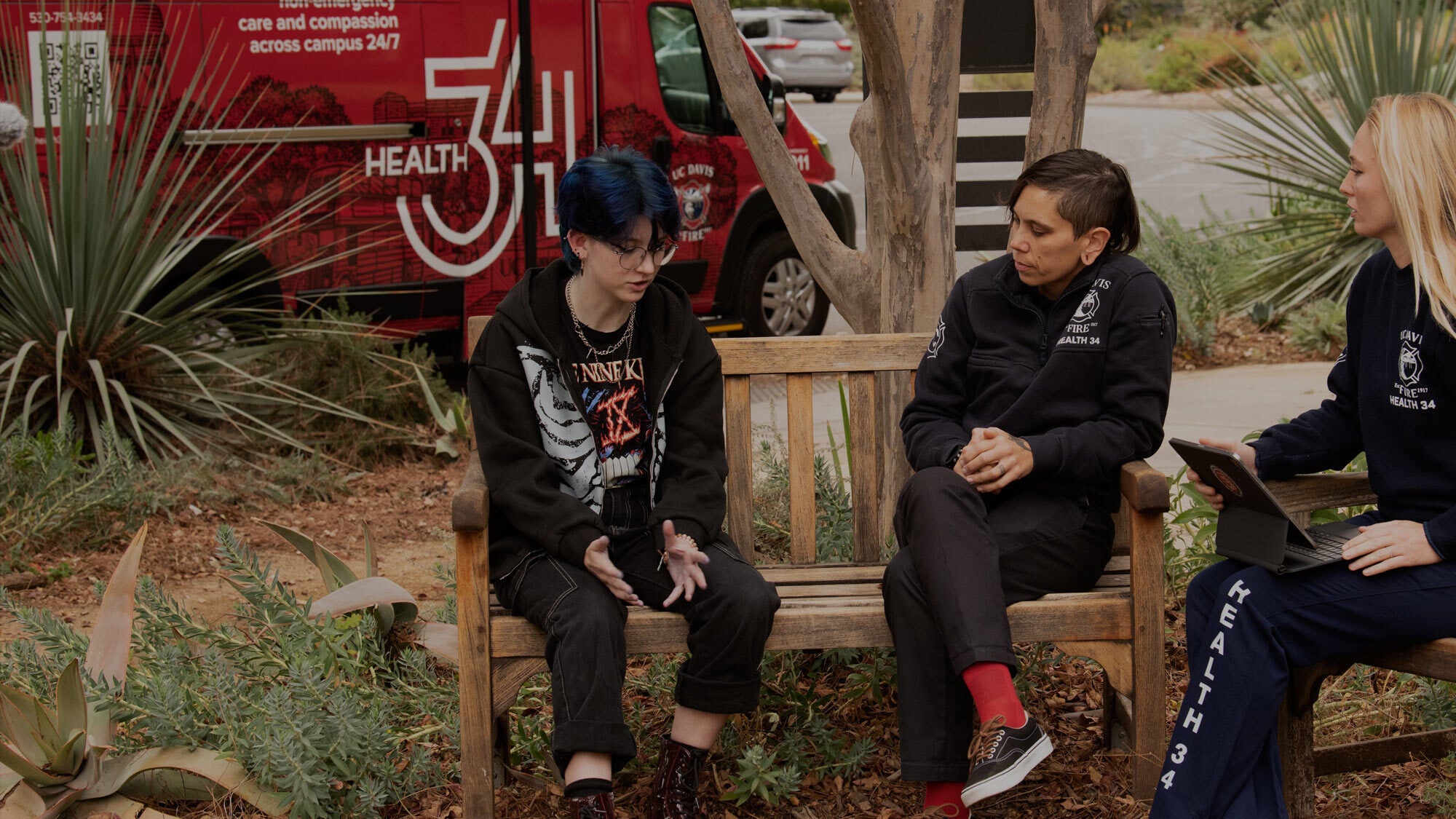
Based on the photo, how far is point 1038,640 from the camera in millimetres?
2877

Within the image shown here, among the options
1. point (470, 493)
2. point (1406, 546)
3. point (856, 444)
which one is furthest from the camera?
point (856, 444)

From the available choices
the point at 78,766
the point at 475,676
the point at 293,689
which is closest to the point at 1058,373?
the point at 475,676

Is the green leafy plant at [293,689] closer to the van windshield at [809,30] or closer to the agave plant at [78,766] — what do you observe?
the agave plant at [78,766]

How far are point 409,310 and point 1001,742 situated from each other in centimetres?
497

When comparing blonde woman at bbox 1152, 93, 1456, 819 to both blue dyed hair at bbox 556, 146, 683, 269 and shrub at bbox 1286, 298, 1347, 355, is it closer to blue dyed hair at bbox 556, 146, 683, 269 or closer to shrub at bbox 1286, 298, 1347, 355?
blue dyed hair at bbox 556, 146, 683, 269

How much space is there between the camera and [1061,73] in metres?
3.67

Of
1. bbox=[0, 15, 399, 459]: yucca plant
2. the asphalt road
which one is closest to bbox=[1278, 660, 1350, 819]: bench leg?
bbox=[0, 15, 399, 459]: yucca plant

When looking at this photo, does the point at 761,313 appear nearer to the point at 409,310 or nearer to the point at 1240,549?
the point at 409,310

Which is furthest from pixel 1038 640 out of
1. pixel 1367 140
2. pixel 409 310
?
pixel 409 310

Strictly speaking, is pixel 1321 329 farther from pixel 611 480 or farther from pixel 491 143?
pixel 611 480

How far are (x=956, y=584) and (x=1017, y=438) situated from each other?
0.36 m

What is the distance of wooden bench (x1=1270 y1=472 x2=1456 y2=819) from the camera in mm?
2635

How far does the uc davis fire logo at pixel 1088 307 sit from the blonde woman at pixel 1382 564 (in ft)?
1.75

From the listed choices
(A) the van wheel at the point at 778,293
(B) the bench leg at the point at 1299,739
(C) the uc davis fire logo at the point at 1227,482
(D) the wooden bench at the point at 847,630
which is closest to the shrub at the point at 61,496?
(D) the wooden bench at the point at 847,630
